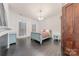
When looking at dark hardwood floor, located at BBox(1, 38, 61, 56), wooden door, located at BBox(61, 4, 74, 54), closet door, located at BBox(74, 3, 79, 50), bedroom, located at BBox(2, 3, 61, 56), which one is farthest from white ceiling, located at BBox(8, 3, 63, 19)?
dark hardwood floor, located at BBox(1, 38, 61, 56)

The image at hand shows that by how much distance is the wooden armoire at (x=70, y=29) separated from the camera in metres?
1.98

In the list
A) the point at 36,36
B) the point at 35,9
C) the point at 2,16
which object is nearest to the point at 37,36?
the point at 36,36

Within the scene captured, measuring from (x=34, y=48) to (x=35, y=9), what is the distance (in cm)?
69

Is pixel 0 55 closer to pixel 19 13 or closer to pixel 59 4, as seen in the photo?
pixel 19 13

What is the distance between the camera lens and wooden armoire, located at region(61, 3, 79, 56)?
1.98 metres

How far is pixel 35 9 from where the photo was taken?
2039mm

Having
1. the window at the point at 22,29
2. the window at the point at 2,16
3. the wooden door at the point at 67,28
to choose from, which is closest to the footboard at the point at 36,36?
the window at the point at 22,29

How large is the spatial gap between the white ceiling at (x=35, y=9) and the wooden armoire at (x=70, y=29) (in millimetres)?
155

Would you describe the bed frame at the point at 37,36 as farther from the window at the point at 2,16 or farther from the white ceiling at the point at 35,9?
the window at the point at 2,16

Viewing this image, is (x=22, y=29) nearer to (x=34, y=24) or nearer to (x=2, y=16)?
(x=34, y=24)

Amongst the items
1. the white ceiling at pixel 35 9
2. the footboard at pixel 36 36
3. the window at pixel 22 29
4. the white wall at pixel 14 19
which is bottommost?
the footboard at pixel 36 36

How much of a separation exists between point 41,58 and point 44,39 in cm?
34

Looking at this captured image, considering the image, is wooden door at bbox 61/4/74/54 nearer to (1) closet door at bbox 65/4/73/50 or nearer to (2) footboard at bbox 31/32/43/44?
(1) closet door at bbox 65/4/73/50

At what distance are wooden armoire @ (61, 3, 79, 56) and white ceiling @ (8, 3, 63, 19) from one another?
0.15 meters
